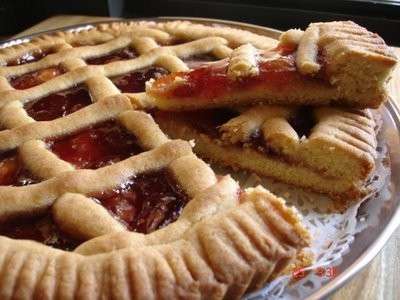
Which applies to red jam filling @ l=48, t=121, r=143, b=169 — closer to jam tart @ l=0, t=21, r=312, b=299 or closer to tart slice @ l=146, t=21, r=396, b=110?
jam tart @ l=0, t=21, r=312, b=299

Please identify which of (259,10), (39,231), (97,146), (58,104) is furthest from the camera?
(259,10)

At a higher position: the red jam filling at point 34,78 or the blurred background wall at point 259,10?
the red jam filling at point 34,78

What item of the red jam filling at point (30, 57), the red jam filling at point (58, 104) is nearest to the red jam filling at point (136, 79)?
the red jam filling at point (58, 104)

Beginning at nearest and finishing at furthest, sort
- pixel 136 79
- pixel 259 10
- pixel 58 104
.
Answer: pixel 58 104, pixel 136 79, pixel 259 10

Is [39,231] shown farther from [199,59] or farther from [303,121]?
[199,59]

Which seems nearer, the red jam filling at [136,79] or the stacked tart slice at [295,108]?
the stacked tart slice at [295,108]

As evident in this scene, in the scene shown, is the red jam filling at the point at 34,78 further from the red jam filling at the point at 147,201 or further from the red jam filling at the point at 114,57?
the red jam filling at the point at 147,201

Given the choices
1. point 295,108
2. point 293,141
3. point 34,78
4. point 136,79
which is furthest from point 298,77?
point 34,78
